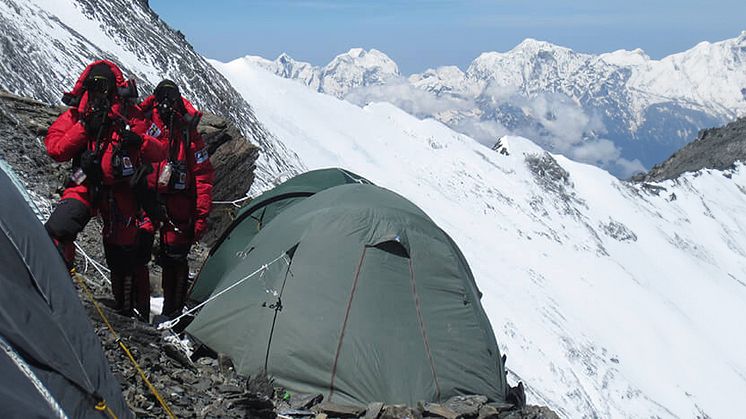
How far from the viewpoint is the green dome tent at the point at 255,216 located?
11234mm

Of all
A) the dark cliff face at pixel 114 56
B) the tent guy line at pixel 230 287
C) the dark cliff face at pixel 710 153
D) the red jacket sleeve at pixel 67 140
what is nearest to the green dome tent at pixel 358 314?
the tent guy line at pixel 230 287

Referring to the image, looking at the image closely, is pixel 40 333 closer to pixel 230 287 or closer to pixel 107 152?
pixel 107 152

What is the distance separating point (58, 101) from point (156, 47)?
11.8 meters

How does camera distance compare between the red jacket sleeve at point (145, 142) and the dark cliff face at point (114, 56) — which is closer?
the red jacket sleeve at point (145, 142)

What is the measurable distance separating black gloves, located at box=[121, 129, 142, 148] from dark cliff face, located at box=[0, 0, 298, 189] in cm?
1004

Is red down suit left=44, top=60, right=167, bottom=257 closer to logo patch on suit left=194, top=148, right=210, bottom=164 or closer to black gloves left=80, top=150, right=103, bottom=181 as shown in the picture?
black gloves left=80, top=150, right=103, bottom=181

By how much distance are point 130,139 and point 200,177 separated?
1442 millimetres

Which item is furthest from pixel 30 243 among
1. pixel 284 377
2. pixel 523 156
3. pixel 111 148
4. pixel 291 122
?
pixel 523 156

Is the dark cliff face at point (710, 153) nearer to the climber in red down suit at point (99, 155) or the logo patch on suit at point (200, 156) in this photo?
the logo patch on suit at point (200, 156)

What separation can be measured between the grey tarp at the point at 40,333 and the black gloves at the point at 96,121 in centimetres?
236

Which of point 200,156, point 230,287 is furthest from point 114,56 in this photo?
point 230,287

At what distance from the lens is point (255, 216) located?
12.1 metres

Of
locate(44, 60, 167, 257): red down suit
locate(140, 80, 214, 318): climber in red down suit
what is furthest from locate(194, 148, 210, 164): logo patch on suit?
locate(44, 60, 167, 257): red down suit

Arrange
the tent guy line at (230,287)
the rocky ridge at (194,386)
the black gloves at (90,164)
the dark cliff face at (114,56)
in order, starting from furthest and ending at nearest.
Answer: the dark cliff face at (114,56), the tent guy line at (230,287), the black gloves at (90,164), the rocky ridge at (194,386)
